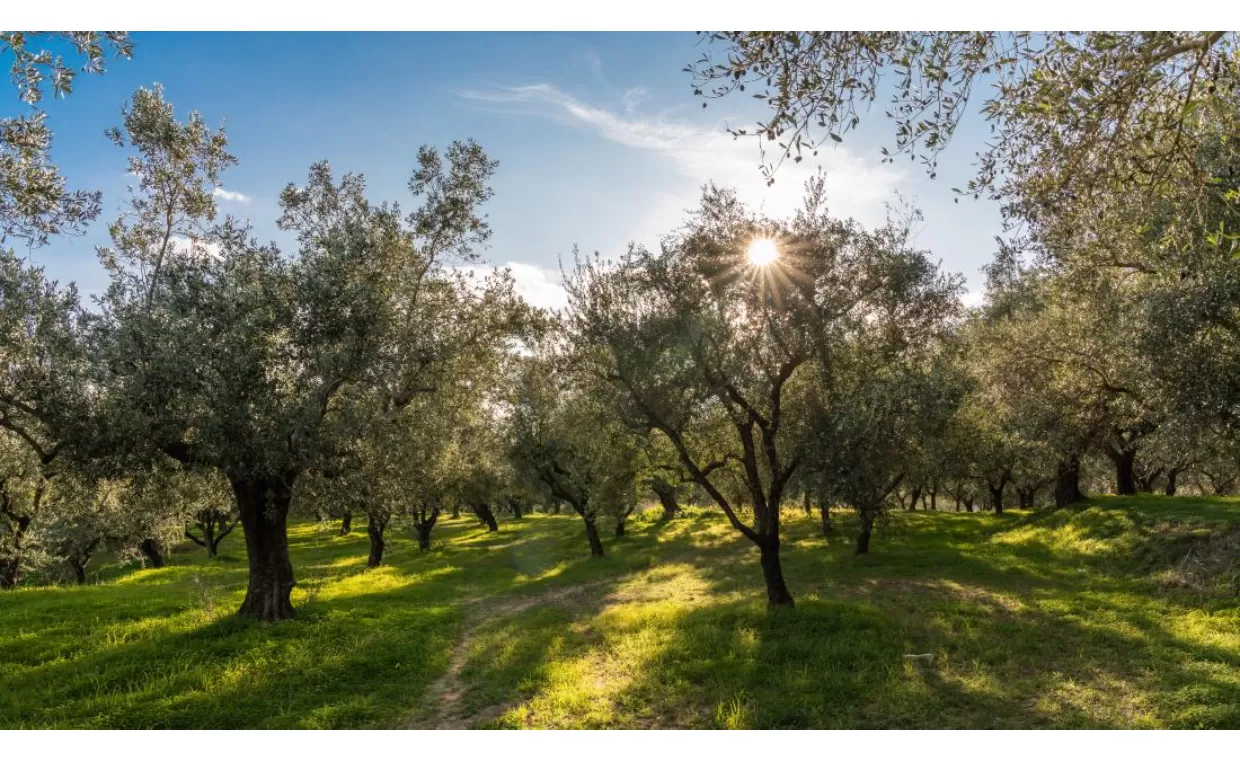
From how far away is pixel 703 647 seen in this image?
58.6 ft

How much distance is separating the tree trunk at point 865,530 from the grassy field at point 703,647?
1.37 metres

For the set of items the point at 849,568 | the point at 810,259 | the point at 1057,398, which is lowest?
the point at 849,568

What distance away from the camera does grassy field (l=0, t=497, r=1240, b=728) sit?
13195 millimetres

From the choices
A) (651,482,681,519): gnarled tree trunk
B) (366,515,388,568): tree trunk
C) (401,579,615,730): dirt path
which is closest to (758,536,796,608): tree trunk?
(401,579,615,730): dirt path

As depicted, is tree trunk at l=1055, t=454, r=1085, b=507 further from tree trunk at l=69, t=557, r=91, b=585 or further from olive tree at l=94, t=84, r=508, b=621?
tree trunk at l=69, t=557, r=91, b=585

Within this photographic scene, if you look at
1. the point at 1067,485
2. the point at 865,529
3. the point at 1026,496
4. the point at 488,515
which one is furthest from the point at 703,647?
the point at 1026,496

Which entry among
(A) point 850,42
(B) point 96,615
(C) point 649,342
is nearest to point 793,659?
(C) point 649,342

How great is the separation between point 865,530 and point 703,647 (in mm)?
21216

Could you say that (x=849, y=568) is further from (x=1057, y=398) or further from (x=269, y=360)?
(x=269, y=360)

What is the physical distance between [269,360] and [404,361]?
13.5 ft

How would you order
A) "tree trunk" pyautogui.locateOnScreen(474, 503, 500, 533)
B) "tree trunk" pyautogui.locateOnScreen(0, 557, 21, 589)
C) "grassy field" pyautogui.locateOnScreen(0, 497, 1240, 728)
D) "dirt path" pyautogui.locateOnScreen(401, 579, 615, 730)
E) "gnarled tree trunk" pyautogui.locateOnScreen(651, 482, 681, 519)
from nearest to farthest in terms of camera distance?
"grassy field" pyautogui.locateOnScreen(0, 497, 1240, 728) → "dirt path" pyautogui.locateOnScreen(401, 579, 615, 730) → "tree trunk" pyautogui.locateOnScreen(0, 557, 21, 589) → "gnarled tree trunk" pyautogui.locateOnScreen(651, 482, 681, 519) → "tree trunk" pyautogui.locateOnScreen(474, 503, 500, 533)

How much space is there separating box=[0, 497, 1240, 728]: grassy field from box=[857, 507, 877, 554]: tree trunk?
137cm

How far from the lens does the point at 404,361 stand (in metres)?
21.3

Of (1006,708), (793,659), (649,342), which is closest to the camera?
(1006,708)
